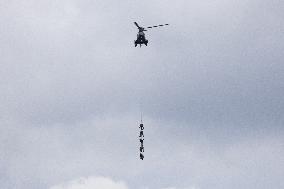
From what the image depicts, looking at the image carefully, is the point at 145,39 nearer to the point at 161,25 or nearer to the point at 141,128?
the point at 161,25

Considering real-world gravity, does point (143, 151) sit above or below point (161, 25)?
below

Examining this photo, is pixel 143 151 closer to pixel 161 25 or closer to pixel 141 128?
pixel 141 128

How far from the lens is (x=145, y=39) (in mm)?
100812

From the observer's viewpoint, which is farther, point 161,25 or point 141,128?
point 161,25

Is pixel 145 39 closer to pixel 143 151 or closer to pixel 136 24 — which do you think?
pixel 136 24

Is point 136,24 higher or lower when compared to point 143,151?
higher

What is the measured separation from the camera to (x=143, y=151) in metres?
87.4

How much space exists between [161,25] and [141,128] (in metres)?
24.6

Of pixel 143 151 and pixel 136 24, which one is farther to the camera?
pixel 136 24

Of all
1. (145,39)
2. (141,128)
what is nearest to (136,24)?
(145,39)

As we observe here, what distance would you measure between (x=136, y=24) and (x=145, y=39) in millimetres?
4465

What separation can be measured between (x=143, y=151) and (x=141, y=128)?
15.6 ft

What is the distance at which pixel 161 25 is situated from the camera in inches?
3797

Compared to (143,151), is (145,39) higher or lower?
higher
